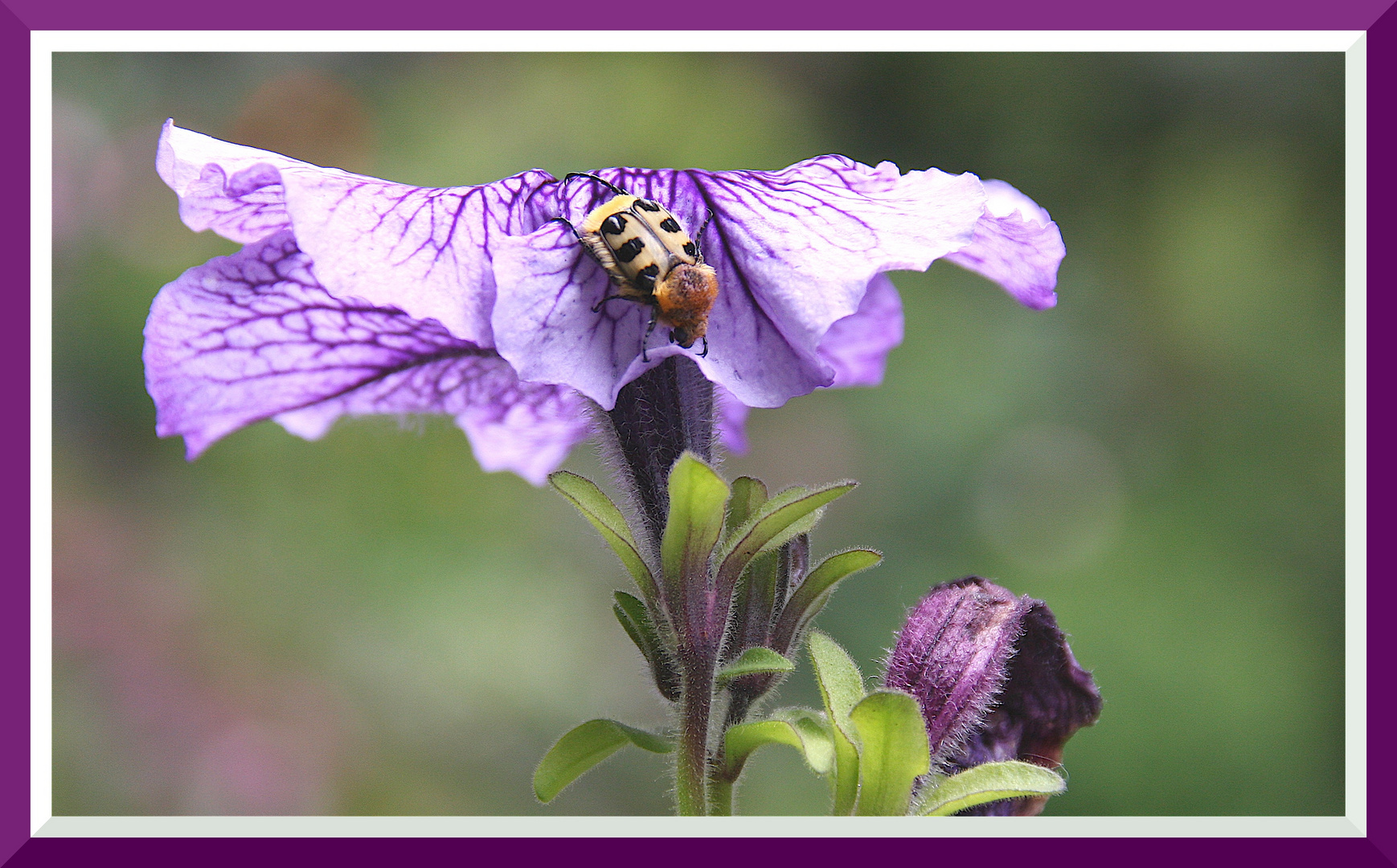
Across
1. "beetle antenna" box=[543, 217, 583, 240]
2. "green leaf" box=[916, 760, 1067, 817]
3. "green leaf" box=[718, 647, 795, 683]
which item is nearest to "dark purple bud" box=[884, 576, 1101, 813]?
"green leaf" box=[916, 760, 1067, 817]

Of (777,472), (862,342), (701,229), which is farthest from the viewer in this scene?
(777,472)

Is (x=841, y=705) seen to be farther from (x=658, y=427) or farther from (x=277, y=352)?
(x=277, y=352)

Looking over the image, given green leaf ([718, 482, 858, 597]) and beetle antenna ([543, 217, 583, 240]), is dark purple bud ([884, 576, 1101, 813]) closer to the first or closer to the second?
green leaf ([718, 482, 858, 597])

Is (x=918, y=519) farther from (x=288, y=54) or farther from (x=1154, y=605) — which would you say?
(x=288, y=54)

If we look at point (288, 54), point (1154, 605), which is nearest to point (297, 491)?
point (288, 54)

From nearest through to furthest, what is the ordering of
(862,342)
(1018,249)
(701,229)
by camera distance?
(701,229)
(1018,249)
(862,342)

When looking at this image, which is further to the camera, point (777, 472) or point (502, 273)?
point (777, 472)

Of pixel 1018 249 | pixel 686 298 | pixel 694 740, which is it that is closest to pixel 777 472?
pixel 1018 249
